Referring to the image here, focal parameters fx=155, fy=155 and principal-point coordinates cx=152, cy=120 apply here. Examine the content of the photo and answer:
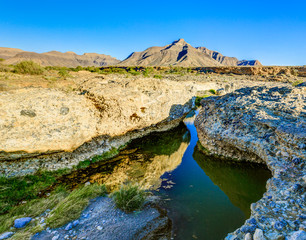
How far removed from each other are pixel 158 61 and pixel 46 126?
7145 inches

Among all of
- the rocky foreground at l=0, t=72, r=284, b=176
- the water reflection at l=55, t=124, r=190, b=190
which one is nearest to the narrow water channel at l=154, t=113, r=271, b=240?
the water reflection at l=55, t=124, r=190, b=190

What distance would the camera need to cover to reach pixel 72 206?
5.21 metres

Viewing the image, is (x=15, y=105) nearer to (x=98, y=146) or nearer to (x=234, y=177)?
(x=98, y=146)

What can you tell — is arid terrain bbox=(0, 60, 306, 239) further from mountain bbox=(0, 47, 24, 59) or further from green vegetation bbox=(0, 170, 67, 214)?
mountain bbox=(0, 47, 24, 59)

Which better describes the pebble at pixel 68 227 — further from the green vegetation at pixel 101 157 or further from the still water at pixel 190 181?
the green vegetation at pixel 101 157

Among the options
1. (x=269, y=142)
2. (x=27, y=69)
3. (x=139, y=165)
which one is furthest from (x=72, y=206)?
(x=27, y=69)

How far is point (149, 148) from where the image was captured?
11062 mm

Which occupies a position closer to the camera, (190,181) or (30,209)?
(30,209)

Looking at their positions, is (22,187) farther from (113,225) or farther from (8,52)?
(8,52)

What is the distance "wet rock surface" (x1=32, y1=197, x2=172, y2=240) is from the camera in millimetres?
4434

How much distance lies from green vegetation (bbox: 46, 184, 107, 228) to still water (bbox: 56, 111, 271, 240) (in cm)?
106

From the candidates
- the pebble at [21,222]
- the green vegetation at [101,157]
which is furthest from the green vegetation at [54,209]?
the green vegetation at [101,157]

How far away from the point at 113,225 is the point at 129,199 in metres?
0.97

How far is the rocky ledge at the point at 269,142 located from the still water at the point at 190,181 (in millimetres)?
1269
